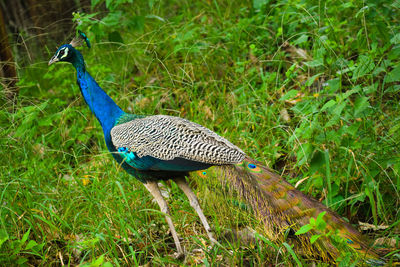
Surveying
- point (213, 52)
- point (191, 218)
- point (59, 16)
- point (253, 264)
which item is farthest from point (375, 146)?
point (59, 16)

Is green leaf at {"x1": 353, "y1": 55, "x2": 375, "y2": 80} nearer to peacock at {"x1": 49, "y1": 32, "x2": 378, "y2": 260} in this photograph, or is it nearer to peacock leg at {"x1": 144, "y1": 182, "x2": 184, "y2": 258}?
peacock at {"x1": 49, "y1": 32, "x2": 378, "y2": 260}

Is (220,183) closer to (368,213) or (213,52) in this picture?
(368,213)

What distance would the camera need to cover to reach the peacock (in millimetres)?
2641

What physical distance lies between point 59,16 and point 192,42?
1861 millimetres

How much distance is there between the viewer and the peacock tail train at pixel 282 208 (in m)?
2.55

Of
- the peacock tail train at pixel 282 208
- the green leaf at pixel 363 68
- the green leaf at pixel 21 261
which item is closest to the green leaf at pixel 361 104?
the green leaf at pixel 363 68

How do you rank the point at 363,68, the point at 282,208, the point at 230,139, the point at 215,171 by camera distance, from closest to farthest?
the point at 282,208 → the point at 363,68 → the point at 215,171 → the point at 230,139

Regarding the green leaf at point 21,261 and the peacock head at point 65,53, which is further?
the peacock head at point 65,53

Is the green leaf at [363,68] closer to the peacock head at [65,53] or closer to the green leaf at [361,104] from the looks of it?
the green leaf at [361,104]

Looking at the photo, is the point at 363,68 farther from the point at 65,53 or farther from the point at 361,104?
the point at 65,53

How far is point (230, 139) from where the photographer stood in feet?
12.2

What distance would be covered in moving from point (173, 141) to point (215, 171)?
17.6 inches

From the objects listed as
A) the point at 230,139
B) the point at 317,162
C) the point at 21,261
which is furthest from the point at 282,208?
the point at 21,261

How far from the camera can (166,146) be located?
9.45ft
